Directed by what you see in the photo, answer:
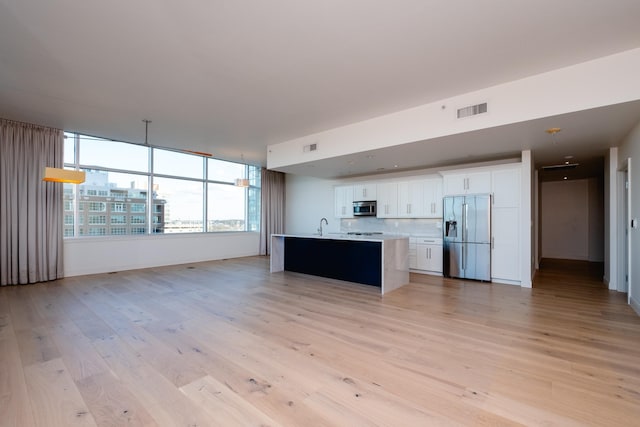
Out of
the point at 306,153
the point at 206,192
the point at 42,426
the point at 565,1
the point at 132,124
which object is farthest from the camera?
the point at 206,192

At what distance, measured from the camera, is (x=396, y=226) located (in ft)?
24.1

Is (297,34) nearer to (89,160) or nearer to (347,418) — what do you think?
(347,418)

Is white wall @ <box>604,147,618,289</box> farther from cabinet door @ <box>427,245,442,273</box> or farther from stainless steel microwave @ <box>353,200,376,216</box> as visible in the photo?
stainless steel microwave @ <box>353,200,376,216</box>

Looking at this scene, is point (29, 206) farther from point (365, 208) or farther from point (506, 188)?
point (506, 188)

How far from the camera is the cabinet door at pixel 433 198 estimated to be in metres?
6.39

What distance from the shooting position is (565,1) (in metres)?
2.30

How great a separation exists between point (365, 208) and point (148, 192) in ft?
17.7

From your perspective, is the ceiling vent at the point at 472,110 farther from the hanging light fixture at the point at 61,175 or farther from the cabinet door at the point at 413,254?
the hanging light fixture at the point at 61,175

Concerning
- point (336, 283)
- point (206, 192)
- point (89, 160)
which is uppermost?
point (89, 160)

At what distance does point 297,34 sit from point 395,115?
7.99ft

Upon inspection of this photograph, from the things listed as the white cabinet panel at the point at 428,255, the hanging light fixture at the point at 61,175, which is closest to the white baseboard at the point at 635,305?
the white cabinet panel at the point at 428,255

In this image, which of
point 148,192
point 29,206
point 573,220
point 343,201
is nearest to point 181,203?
point 148,192

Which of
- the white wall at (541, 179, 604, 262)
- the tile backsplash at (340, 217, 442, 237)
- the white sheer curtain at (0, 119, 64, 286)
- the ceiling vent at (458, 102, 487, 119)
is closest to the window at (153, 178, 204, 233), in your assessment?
the white sheer curtain at (0, 119, 64, 286)

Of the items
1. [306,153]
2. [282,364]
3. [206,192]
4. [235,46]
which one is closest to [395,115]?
[306,153]
